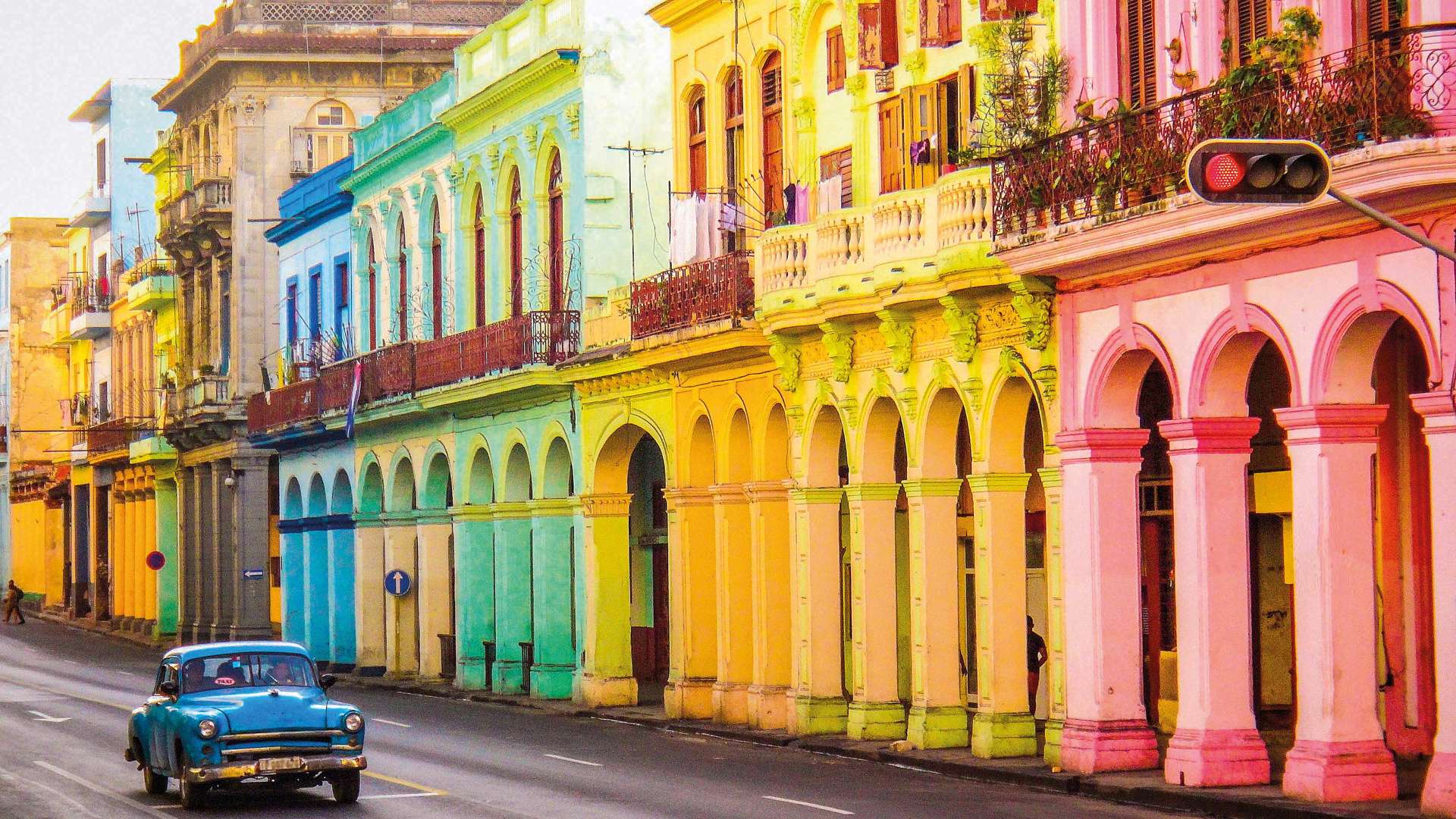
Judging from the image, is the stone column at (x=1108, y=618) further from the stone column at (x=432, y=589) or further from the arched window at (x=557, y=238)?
the stone column at (x=432, y=589)

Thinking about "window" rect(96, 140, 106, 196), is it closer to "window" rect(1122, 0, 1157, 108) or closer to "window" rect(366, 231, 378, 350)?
"window" rect(366, 231, 378, 350)

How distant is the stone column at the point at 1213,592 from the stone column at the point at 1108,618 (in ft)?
3.81

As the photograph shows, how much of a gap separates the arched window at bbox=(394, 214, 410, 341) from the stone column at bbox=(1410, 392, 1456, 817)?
29.0 metres

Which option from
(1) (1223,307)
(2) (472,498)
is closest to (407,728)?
(2) (472,498)

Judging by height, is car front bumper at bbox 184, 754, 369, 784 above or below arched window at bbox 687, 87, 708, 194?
below

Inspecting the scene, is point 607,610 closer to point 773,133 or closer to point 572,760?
point 773,133

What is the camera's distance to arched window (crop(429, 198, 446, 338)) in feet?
140

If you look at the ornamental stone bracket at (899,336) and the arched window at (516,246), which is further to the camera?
the arched window at (516,246)

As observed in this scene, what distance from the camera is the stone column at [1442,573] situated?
57.7 feet

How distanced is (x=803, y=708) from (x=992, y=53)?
332 inches

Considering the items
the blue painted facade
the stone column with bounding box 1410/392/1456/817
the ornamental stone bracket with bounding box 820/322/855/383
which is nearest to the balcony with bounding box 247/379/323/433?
the blue painted facade

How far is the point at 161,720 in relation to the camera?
21562 mm

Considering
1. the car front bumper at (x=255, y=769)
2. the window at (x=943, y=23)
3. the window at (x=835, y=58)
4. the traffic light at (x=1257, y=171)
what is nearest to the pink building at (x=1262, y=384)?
the window at (x=943, y=23)

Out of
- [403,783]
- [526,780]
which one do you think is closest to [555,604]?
[526,780]
